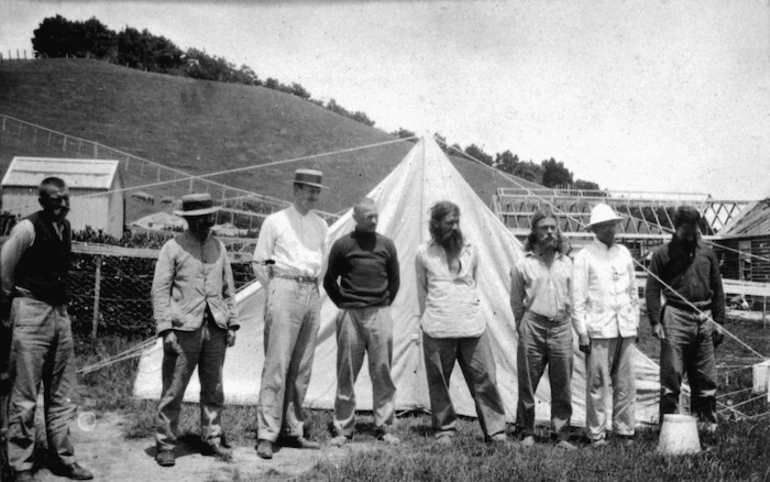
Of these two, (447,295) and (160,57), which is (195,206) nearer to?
(447,295)

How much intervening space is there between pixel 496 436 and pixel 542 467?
77 cm

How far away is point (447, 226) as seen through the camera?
4.59 m

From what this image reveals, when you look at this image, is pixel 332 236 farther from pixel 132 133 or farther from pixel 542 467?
pixel 132 133

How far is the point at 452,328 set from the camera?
4.50m

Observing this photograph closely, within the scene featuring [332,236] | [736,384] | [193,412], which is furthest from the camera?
[736,384]

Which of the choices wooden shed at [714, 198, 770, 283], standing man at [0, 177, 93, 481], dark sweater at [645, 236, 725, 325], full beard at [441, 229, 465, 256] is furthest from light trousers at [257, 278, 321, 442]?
wooden shed at [714, 198, 770, 283]

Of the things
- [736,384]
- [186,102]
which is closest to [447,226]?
[736,384]

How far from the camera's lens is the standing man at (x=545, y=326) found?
4.52m

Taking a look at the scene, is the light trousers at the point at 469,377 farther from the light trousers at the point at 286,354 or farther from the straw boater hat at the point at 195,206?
the straw boater hat at the point at 195,206

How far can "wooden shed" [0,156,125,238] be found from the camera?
16.4 meters

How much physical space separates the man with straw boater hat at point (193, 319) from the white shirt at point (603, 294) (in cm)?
232

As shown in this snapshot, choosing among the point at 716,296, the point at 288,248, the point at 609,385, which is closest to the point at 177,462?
the point at 288,248

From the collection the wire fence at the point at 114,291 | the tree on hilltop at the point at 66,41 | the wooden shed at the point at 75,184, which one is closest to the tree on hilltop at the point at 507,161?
the tree on hilltop at the point at 66,41

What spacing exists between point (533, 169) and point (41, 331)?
54.1 m
